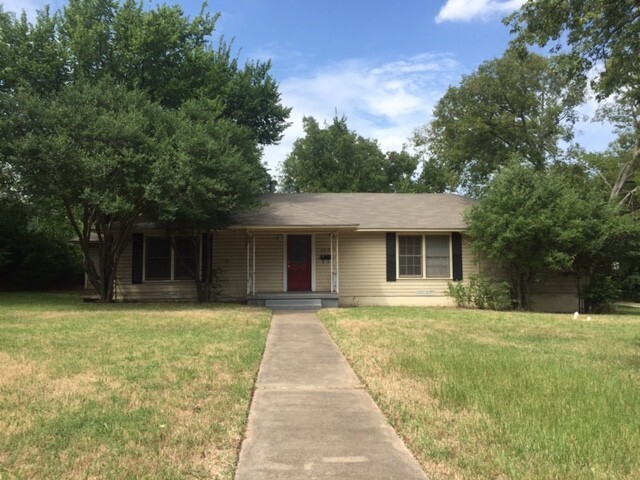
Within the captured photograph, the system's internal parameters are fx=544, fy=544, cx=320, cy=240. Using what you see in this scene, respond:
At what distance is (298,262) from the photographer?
57.3ft

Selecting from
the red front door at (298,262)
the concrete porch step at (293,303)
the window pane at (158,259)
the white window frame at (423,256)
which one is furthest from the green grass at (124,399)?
the white window frame at (423,256)

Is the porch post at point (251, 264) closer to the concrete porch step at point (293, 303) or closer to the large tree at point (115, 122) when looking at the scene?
the concrete porch step at point (293, 303)

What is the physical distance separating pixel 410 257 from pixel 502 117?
13301mm

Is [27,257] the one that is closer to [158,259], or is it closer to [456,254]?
[158,259]

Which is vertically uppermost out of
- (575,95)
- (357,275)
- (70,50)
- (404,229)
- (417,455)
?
(575,95)

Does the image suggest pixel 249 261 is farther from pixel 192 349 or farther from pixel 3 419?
pixel 3 419

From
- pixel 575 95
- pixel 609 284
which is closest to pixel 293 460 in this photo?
pixel 609 284

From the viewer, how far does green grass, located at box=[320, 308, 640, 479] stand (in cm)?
375

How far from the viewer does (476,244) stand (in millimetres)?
16234

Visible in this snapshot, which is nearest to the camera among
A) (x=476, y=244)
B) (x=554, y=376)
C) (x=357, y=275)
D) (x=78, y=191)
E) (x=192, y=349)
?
(x=554, y=376)

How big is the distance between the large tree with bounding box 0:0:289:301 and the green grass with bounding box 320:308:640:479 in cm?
612

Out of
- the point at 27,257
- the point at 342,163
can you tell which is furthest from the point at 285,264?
the point at 342,163

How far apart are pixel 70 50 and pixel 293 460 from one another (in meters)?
17.7

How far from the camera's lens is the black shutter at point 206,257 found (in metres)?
17.2
